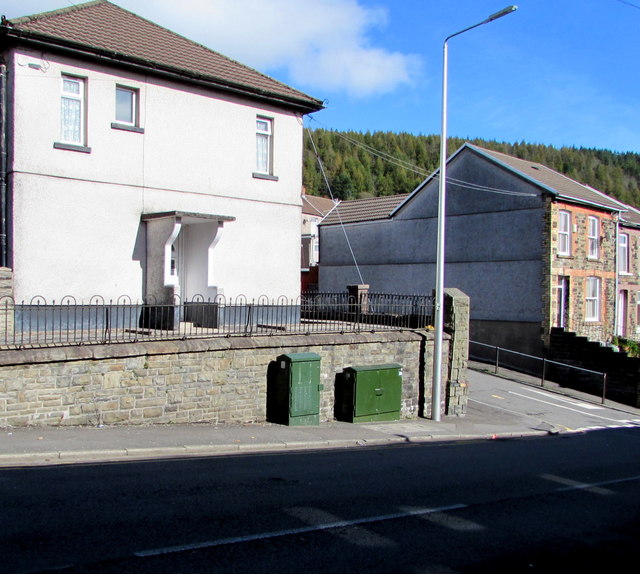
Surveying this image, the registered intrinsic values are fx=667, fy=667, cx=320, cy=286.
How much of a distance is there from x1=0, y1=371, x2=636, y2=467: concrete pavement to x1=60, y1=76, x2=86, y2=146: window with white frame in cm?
747

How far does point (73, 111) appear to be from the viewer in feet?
51.5

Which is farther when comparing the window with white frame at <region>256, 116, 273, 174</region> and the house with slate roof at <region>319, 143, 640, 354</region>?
the house with slate roof at <region>319, 143, 640, 354</region>

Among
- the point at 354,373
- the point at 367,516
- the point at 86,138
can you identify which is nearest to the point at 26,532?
A: the point at 367,516

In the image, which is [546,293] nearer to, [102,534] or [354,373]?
[354,373]

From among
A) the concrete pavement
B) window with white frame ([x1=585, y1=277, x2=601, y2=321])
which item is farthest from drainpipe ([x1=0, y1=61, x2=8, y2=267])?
window with white frame ([x1=585, y1=277, x2=601, y2=321])

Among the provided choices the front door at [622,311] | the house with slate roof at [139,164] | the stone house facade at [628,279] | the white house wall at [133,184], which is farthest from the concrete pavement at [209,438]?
the stone house facade at [628,279]

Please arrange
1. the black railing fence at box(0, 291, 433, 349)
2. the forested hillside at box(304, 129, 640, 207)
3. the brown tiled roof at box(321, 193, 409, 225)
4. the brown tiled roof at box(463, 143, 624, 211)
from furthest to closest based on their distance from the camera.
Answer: the forested hillside at box(304, 129, 640, 207) → the brown tiled roof at box(321, 193, 409, 225) → the brown tiled roof at box(463, 143, 624, 211) → the black railing fence at box(0, 291, 433, 349)

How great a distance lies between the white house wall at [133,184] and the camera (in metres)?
14.9

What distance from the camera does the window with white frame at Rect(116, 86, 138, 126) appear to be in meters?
16.5

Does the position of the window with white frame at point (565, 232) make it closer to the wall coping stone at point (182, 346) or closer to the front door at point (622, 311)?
the front door at point (622, 311)

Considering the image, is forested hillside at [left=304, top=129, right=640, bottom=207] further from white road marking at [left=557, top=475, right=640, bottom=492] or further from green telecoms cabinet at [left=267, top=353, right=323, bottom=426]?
white road marking at [left=557, top=475, right=640, bottom=492]

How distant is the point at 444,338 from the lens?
1814 centimetres

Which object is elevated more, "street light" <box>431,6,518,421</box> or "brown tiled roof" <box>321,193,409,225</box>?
"brown tiled roof" <box>321,193,409,225</box>

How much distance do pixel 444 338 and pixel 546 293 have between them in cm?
971
